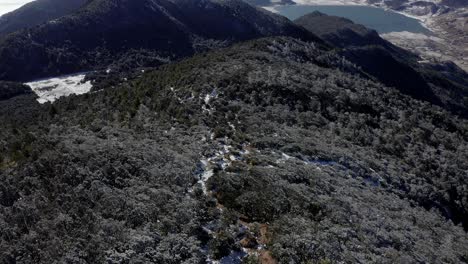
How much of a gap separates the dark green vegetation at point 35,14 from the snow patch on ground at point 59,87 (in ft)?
231

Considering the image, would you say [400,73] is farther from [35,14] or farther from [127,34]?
[35,14]

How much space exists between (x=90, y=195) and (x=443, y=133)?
135ft

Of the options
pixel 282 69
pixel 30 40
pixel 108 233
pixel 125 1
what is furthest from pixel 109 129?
pixel 125 1

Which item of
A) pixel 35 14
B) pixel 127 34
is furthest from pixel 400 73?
pixel 35 14

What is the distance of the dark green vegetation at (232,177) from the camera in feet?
63.7

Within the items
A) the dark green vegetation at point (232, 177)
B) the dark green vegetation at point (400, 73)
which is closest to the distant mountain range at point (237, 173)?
the dark green vegetation at point (232, 177)

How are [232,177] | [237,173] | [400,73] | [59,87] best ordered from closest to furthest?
[232,177], [237,173], [59,87], [400,73]

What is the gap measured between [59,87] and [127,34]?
37.8m

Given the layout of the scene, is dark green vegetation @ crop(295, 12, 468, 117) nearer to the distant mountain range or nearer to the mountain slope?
the mountain slope

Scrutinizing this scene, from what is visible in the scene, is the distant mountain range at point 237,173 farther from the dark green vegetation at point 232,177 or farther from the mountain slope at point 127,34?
the mountain slope at point 127,34

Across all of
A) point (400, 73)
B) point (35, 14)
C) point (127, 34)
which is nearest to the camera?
point (127, 34)

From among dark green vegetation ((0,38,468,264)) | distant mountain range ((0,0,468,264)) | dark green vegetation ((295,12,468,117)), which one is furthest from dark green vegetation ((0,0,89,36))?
dark green vegetation ((0,38,468,264))

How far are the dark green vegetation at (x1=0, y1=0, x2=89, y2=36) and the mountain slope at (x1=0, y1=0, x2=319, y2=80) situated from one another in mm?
36781

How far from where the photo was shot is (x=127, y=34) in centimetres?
11250
